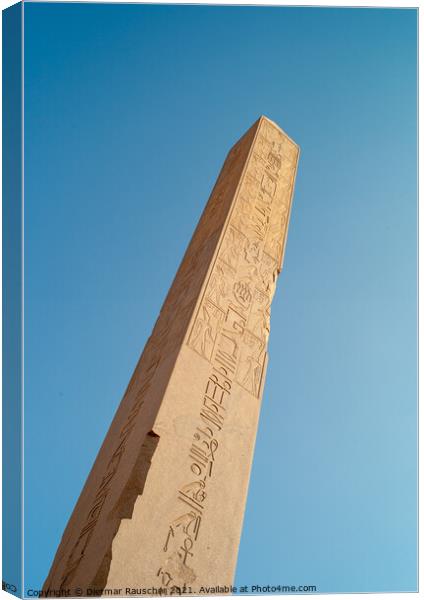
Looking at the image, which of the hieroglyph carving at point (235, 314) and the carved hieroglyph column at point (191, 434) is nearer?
the carved hieroglyph column at point (191, 434)

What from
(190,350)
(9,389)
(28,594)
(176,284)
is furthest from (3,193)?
(28,594)

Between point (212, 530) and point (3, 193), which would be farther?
point (3, 193)

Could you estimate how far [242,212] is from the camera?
5910mm

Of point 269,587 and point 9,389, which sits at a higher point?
point 9,389

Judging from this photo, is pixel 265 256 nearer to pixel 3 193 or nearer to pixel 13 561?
pixel 3 193

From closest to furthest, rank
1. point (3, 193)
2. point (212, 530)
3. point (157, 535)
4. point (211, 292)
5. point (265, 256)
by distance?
point (157, 535) → point (212, 530) → point (3, 193) → point (211, 292) → point (265, 256)

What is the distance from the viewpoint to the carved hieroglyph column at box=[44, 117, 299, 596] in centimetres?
365

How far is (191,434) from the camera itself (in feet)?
13.7

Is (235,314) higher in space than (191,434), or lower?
higher

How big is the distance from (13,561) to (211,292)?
7.13ft

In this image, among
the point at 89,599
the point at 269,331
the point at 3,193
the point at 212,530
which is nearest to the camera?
the point at 89,599

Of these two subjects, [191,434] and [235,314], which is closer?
[191,434]

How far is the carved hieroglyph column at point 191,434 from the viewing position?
3646 mm

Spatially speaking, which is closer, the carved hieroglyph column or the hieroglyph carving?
the carved hieroglyph column
